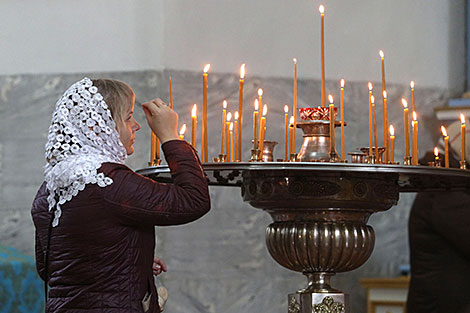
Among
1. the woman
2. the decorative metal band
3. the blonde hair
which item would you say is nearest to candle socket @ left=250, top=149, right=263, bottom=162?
the decorative metal band

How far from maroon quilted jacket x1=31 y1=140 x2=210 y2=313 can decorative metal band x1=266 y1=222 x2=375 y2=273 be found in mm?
731

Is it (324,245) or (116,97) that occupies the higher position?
(116,97)

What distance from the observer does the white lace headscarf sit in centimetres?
236

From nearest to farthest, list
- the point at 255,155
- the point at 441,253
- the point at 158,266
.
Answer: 1. the point at 158,266
2. the point at 255,155
3. the point at 441,253

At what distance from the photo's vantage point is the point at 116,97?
2410 mm

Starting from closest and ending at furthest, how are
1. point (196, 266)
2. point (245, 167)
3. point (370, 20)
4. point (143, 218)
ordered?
1. point (143, 218)
2. point (245, 167)
3. point (196, 266)
4. point (370, 20)

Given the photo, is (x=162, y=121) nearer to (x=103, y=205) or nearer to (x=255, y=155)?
(x=103, y=205)

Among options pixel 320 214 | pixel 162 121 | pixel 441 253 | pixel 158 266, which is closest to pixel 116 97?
pixel 162 121

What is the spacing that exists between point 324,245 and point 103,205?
3.13 ft

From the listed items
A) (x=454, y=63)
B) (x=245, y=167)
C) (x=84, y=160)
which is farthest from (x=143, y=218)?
(x=454, y=63)

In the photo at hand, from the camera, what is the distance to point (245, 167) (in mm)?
2662

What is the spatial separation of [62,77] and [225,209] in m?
1.27

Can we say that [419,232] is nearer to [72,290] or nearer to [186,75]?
[186,75]

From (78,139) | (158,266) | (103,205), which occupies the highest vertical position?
(78,139)
